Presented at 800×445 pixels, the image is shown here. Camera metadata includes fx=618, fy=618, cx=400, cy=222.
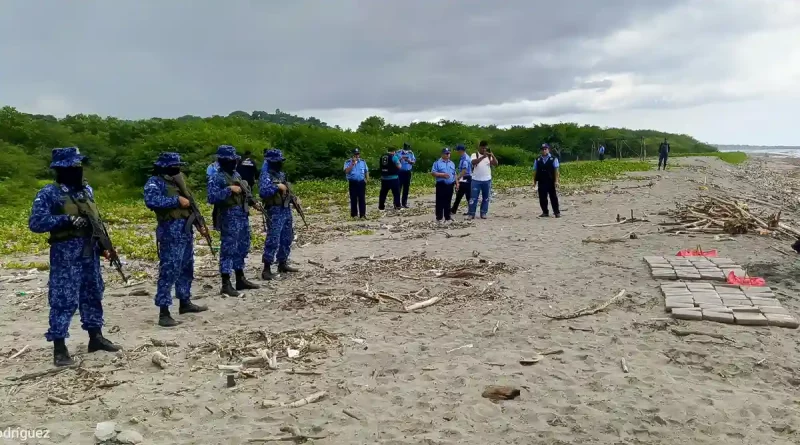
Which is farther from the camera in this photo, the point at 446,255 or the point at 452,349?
the point at 446,255

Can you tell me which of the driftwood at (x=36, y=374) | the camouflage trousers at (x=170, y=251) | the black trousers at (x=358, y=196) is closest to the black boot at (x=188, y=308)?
the camouflage trousers at (x=170, y=251)

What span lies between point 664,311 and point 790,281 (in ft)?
7.18

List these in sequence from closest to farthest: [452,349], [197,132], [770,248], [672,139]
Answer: [452,349]
[770,248]
[197,132]
[672,139]

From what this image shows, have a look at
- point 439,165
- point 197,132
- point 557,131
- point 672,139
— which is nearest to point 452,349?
point 439,165

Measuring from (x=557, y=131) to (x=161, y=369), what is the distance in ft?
194

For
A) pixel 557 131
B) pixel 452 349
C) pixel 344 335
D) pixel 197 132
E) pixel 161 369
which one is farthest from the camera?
pixel 557 131

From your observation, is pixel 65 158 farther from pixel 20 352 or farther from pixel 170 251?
pixel 20 352

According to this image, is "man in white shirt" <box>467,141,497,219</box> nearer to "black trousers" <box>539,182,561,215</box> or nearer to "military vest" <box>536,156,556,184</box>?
"military vest" <box>536,156,556,184</box>

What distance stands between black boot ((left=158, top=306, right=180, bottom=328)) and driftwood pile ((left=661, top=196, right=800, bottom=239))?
28.7 ft

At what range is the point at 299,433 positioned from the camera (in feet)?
13.3

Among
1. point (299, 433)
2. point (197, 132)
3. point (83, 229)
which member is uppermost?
point (197, 132)

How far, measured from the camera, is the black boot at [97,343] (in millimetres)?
5543

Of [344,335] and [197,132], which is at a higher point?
[197,132]

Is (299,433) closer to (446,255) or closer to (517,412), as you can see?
(517,412)
